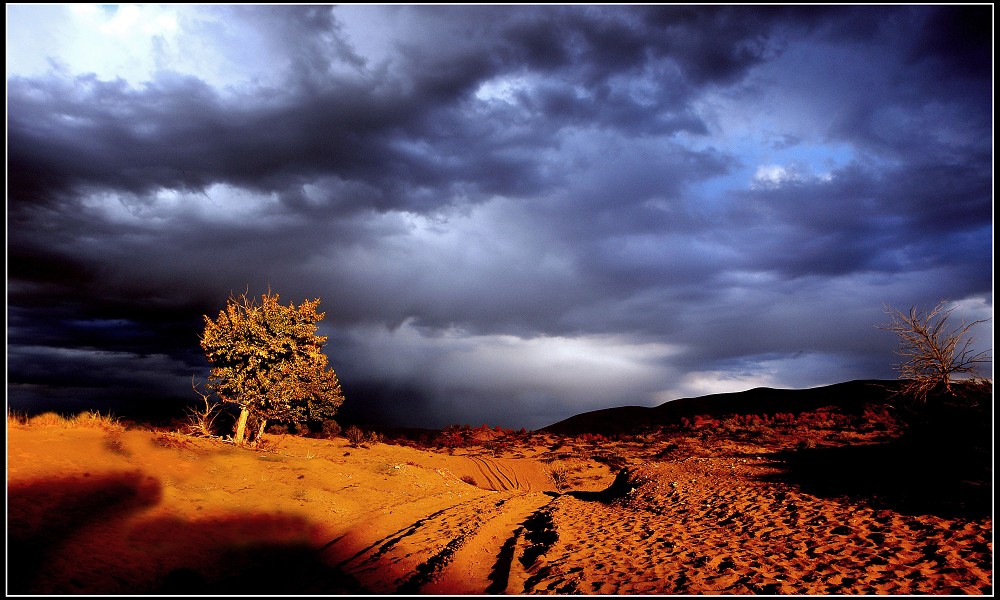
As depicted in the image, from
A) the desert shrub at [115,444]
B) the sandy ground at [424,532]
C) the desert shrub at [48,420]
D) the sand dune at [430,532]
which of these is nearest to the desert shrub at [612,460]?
the sand dune at [430,532]

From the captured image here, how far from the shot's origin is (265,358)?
81.1 ft

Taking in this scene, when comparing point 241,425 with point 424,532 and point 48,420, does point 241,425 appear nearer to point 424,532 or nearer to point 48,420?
point 48,420

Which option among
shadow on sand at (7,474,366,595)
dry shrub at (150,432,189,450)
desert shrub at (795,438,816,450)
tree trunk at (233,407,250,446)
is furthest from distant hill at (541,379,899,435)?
shadow on sand at (7,474,366,595)

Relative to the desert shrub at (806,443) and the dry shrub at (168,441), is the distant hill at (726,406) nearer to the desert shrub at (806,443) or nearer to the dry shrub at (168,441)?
the desert shrub at (806,443)

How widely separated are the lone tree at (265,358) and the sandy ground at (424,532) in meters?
4.80

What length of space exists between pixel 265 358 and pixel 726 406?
65184 millimetres

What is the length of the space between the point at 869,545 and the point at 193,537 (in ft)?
51.1

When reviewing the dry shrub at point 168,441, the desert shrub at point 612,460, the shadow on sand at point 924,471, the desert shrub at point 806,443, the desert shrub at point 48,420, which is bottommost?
the desert shrub at point 612,460

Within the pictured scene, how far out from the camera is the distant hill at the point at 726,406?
204 feet

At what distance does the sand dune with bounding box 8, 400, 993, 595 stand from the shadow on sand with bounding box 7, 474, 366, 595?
0.05 m

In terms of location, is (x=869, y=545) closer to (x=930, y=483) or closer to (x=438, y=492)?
(x=930, y=483)

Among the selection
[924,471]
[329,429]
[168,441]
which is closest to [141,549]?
[168,441]

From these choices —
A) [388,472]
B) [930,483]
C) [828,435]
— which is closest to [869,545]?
[930,483]

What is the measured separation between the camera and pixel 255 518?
1391 centimetres
